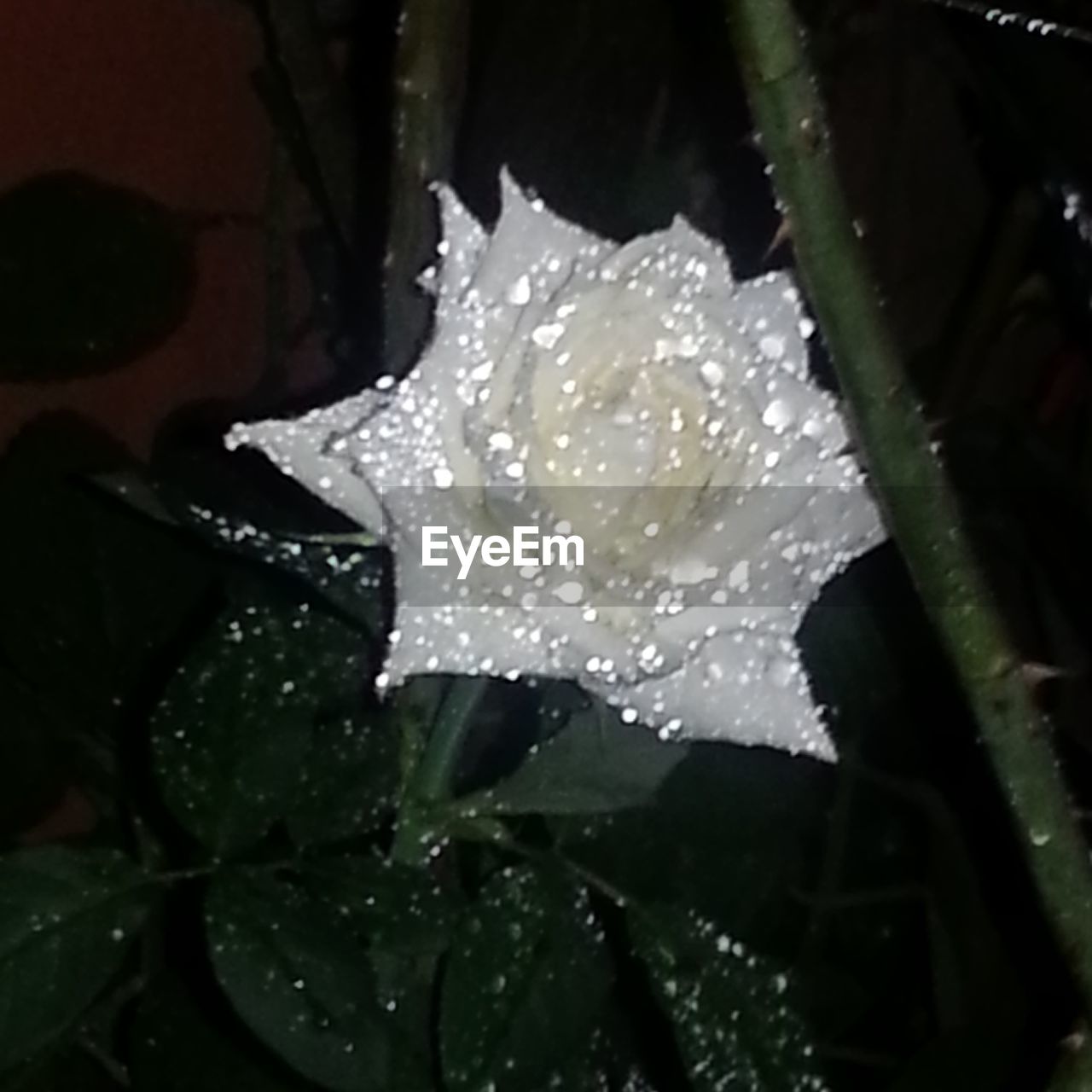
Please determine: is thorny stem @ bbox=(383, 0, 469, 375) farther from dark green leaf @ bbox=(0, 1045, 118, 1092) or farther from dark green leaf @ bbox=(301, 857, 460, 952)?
dark green leaf @ bbox=(0, 1045, 118, 1092)

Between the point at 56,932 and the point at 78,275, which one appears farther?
the point at 78,275

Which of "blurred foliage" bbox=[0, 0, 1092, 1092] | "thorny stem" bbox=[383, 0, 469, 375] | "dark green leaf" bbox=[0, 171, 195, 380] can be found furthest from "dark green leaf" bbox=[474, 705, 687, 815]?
"dark green leaf" bbox=[0, 171, 195, 380]

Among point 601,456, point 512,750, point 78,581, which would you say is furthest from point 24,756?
point 601,456

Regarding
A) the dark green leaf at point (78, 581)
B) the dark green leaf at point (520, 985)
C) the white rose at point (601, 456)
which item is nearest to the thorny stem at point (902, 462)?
the white rose at point (601, 456)

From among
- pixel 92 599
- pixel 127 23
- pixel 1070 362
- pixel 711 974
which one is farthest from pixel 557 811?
pixel 1070 362

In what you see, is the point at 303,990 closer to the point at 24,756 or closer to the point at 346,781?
the point at 346,781
